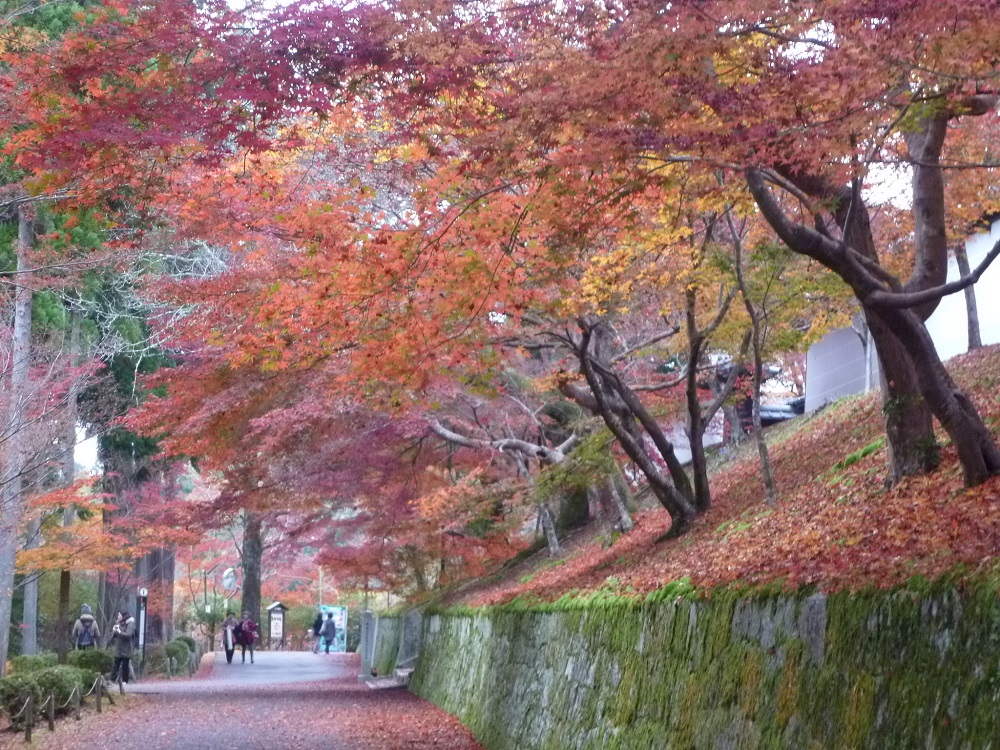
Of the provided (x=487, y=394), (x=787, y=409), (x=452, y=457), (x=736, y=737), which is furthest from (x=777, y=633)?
(x=787, y=409)

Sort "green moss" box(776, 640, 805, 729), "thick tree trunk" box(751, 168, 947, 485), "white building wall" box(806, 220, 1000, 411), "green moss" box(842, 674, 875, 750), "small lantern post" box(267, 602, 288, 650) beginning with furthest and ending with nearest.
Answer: "small lantern post" box(267, 602, 288, 650) → "white building wall" box(806, 220, 1000, 411) → "thick tree trunk" box(751, 168, 947, 485) → "green moss" box(776, 640, 805, 729) → "green moss" box(842, 674, 875, 750)

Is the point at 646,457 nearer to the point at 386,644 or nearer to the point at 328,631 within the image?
the point at 386,644

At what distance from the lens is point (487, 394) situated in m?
13.3

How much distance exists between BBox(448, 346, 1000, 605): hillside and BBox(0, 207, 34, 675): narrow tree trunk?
663cm

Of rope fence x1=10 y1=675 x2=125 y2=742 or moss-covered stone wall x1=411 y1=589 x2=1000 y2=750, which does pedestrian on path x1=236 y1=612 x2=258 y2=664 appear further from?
moss-covered stone wall x1=411 y1=589 x2=1000 y2=750

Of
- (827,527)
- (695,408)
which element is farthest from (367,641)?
(827,527)

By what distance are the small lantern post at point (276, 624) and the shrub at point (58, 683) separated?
30.7 metres

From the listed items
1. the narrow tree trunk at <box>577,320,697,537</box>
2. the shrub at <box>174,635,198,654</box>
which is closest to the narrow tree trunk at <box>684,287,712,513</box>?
the narrow tree trunk at <box>577,320,697,537</box>

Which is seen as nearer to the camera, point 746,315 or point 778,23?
point 778,23

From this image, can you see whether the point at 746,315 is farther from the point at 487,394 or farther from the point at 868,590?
the point at 868,590

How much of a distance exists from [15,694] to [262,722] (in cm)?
356

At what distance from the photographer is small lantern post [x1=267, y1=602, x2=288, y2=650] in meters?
46.8

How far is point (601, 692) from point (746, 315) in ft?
21.0

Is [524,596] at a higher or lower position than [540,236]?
lower
